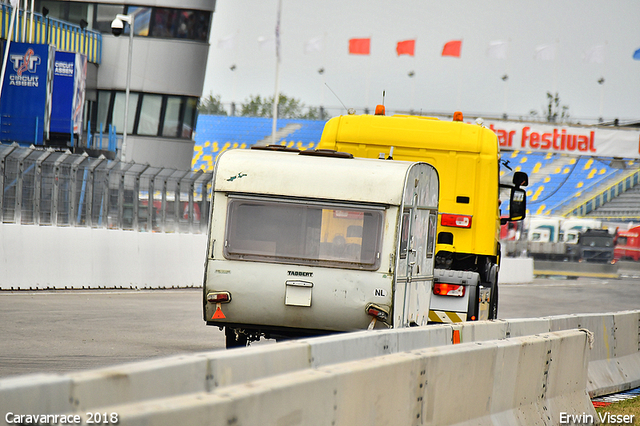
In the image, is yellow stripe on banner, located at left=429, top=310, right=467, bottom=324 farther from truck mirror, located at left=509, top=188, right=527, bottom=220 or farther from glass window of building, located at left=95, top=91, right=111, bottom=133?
glass window of building, located at left=95, top=91, right=111, bottom=133

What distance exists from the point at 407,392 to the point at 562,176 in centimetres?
6284

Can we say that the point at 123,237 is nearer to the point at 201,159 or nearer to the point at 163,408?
the point at 163,408

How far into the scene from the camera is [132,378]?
12.7 feet

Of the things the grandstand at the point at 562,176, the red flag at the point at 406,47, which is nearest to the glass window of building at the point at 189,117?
the grandstand at the point at 562,176

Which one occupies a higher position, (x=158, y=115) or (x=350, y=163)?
(x=158, y=115)

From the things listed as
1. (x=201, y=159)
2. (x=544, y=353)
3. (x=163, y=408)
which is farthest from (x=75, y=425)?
(x=201, y=159)

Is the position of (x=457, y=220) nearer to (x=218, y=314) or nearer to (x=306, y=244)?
(x=306, y=244)

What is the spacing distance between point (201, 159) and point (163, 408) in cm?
7080

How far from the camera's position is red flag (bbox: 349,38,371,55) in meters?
63.2

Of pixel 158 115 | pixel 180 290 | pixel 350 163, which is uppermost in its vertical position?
pixel 158 115

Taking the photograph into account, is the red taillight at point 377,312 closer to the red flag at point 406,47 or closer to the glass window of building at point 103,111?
the glass window of building at point 103,111

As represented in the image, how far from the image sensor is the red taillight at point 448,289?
487 inches

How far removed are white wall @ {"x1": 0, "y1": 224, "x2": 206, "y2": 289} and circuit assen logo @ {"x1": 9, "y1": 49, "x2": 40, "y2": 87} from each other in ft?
54.4

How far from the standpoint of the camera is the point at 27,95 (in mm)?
38906
